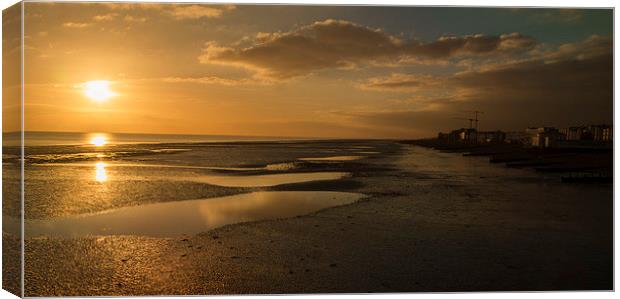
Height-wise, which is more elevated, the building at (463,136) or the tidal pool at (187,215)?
the building at (463,136)

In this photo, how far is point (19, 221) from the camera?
619cm


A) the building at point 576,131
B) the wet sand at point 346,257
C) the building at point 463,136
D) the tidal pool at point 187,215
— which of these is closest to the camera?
the wet sand at point 346,257

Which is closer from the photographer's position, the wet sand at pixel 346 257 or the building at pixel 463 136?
the wet sand at pixel 346 257

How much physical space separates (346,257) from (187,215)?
419 cm

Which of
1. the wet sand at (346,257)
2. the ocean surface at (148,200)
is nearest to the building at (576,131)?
the wet sand at (346,257)

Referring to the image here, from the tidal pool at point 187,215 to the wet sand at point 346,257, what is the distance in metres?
0.51

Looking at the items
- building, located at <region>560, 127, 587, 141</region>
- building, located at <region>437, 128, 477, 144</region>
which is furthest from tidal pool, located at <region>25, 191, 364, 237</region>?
building, located at <region>560, 127, 587, 141</region>

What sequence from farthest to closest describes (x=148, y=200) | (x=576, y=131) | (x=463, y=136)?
(x=463, y=136), (x=576, y=131), (x=148, y=200)

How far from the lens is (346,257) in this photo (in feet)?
23.4

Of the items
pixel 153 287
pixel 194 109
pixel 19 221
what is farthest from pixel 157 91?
pixel 153 287

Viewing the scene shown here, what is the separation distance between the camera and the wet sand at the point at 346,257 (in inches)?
245

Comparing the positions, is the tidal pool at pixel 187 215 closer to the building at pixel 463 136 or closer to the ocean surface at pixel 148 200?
the ocean surface at pixel 148 200

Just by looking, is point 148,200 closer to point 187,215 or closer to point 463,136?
point 187,215

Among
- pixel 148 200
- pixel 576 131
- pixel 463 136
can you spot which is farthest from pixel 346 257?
pixel 463 136
